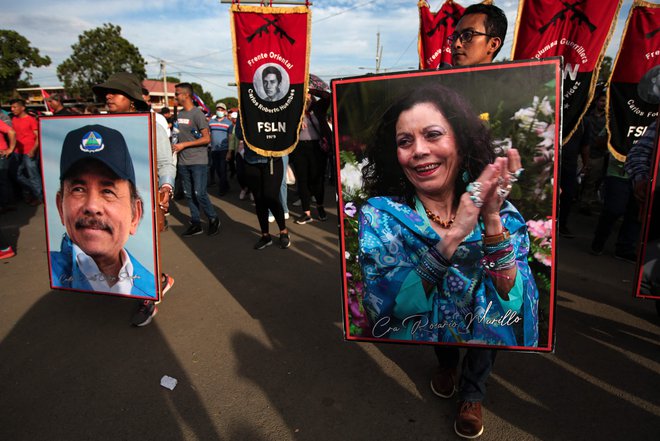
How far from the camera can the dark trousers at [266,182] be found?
4.33 meters

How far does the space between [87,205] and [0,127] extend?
13.4 feet

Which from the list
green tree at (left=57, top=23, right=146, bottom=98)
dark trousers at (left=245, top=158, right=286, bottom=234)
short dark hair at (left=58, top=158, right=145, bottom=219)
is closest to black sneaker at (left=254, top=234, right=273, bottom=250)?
dark trousers at (left=245, top=158, right=286, bottom=234)

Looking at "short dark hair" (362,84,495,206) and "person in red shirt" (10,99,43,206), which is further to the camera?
"person in red shirt" (10,99,43,206)

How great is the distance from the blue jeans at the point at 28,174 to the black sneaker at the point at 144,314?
556cm

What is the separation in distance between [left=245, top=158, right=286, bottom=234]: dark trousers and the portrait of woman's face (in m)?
2.91

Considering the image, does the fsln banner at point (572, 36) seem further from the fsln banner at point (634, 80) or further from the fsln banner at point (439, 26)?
the fsln banner at point (439, 26)

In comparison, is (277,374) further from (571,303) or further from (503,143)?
(571,303)

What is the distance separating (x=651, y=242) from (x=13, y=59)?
181 feet

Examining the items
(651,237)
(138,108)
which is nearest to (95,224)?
(138,108)

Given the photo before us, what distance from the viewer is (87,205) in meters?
2.46

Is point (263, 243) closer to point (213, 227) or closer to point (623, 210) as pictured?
point (213, 227)

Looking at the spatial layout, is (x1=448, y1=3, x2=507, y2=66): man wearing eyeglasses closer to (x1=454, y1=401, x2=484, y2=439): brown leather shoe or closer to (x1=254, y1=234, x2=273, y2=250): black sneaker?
(x1=454, y1=401, x2=484, y2=439): brown leather shoe

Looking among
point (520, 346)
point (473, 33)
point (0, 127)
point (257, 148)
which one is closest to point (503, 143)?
point (473, 33)

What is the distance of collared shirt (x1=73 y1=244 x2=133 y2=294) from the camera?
8.59 feet
